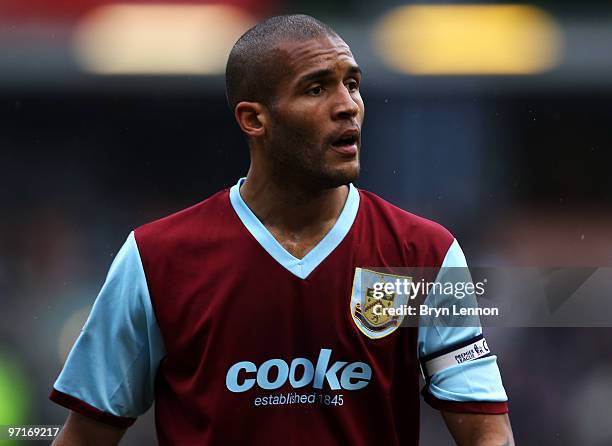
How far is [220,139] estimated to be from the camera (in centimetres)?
522

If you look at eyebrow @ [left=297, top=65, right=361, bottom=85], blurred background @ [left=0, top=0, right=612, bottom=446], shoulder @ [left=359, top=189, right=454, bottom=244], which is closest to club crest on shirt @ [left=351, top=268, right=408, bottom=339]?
shoulder @ [left=359, top=189, right=454, bottom=244]

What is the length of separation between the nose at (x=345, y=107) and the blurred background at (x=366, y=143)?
7.87ft

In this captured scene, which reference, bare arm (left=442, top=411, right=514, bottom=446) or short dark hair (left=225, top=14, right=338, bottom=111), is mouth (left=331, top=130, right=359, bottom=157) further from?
bare arm (left=442, top=411, right=514, bottom=446)

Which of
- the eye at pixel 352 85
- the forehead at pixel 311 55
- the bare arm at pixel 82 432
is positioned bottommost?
the bare arm at pixel 82 432

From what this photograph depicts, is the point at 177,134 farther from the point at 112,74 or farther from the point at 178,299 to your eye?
the point at 178,299

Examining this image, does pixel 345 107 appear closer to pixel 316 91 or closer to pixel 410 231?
pixel 316 91

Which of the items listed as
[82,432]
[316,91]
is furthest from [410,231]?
[82,432]

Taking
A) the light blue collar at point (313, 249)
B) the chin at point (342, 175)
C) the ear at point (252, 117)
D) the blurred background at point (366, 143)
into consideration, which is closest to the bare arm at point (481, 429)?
the light blue collar at point (313, 249)

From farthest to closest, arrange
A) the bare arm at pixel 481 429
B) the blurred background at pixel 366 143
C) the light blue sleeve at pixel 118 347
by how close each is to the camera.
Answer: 1. the blurred background at pixel 366 143
2. the light blue sleeve at pixel 118 347
3. the bare arm at pixel 481 429

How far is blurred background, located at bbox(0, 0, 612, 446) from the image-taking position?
4.97 metres

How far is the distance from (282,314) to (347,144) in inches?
17.4

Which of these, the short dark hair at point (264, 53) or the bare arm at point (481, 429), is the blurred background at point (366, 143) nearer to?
the short dark hair at point (264, 53)

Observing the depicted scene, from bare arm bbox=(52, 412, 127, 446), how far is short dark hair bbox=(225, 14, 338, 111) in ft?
2.96

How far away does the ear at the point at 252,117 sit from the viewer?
2.64m
